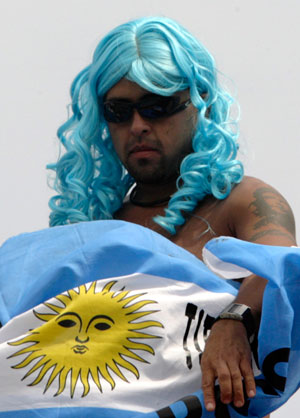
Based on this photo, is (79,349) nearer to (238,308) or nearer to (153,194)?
(238,308)

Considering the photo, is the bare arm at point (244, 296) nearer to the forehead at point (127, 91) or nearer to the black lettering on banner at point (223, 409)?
the black lettering on banner at point (223, 409)

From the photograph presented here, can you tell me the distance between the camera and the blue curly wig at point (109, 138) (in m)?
2.36

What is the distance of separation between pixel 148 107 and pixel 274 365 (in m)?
0.83

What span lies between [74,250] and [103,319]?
0.55 ft

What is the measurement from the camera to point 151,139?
7.83 feet

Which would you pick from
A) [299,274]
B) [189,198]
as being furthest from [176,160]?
[299,274]

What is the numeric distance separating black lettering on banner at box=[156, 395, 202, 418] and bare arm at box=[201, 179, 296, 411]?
0.04 m

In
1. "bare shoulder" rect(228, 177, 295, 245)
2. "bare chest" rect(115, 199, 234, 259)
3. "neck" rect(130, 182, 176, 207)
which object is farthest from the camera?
"neck" rect(130, 182, 176, 207)

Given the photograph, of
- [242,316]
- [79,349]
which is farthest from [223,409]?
[79,349]

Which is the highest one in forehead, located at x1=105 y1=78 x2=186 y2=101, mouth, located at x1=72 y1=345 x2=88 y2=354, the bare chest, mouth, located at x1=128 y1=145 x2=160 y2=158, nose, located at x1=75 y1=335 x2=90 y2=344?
forehead, located at x1=105 y1=78 x2=186 y2=101

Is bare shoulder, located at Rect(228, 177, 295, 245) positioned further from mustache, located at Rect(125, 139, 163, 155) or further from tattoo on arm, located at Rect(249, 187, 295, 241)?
mustache, located at Rect(125, 139, 163, 155)

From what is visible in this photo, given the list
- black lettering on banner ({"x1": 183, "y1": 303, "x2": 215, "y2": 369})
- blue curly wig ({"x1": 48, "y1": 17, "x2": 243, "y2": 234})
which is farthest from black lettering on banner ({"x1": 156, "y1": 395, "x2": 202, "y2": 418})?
blue curly wig ({"x1": 48, "y1": 17, "x2": 243, "y2": 234})

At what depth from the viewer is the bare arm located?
5.63 feet

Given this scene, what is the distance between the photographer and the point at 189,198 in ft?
7.78
